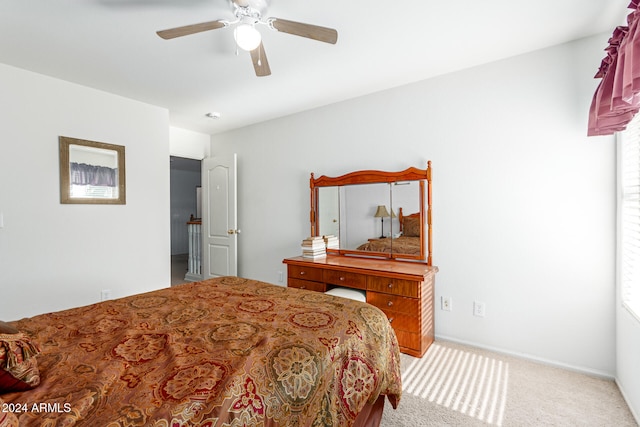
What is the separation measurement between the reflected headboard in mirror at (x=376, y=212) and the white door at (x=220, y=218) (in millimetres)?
1397

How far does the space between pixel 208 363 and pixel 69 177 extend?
2975 mm

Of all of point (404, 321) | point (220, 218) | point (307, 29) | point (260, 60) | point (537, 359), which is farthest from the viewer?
point (220, 218)

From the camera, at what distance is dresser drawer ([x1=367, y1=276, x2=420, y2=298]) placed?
8.09 ft

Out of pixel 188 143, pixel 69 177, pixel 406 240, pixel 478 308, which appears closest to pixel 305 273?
pixel 406 240

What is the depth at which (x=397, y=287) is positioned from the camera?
254 cm

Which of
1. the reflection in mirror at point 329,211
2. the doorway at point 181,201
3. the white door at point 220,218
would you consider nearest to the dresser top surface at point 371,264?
the reflection in mirror at point 329,211

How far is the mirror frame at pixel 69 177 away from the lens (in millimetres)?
2904

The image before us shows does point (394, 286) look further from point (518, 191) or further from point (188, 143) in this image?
point (188, 143)

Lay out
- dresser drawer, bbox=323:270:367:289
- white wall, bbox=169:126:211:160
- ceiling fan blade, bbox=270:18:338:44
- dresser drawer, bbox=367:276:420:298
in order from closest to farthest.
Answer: ceiling fan blade, bbox=270:18:338:44 < dresser drawer, bbox=367:276:420:298 < dresser drawer, bbox=323:270:367:289 < white wall, bbox=169:126:211:160

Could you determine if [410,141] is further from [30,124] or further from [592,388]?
[30,124]

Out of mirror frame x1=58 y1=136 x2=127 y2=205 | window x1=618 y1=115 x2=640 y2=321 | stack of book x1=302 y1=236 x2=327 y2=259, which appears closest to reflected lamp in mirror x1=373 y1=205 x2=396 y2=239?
stack of book x1=302 y1=236 x2=327 y2=259

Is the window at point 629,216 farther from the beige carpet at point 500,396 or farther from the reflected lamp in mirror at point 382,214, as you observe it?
the reflected lamp in mirror at point 382,214

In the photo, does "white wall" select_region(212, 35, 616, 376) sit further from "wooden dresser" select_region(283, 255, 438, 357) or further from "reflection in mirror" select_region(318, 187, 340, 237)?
"reflection in mirror" select_region(318, 187, 340, 237)

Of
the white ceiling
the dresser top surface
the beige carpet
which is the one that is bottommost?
the beige carpet
